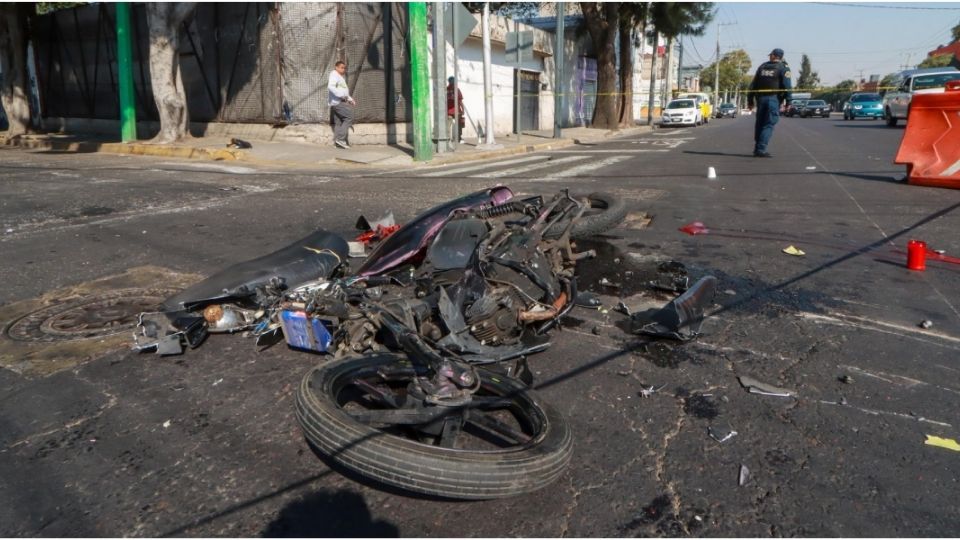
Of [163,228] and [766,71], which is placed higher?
[766,71]

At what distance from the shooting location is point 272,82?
1503 cm

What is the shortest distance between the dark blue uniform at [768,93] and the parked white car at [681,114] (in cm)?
2302

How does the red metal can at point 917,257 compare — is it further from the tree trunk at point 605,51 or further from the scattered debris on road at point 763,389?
the tree trunk at point 605,51

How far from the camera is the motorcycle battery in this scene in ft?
9.87

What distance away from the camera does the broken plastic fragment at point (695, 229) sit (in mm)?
5773

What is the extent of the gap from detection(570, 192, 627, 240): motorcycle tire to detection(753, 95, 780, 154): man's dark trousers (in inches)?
288

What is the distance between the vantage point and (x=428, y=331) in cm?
286

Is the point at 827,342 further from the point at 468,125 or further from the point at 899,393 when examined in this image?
the point at 468,125

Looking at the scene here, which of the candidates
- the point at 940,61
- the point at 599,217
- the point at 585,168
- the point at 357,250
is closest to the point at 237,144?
the point at 585,168

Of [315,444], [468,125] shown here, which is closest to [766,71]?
[468,125]

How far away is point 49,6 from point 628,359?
1635 inches

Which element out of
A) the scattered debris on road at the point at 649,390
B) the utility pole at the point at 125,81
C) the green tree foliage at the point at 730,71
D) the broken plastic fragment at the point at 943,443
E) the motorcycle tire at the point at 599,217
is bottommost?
the broken plastic fragment at the point at 943,443

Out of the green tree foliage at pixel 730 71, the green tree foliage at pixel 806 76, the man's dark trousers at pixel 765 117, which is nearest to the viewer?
the man's dark trousers at pixel 765 117

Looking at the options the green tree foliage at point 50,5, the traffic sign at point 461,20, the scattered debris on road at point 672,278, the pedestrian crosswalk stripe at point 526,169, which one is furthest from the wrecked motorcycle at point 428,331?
the green tree foliage at point 50,5
